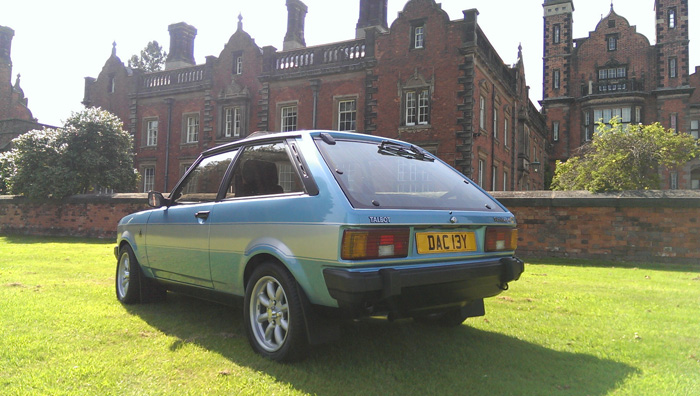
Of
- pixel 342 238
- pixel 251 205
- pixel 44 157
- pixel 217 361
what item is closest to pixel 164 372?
pixel 217 361

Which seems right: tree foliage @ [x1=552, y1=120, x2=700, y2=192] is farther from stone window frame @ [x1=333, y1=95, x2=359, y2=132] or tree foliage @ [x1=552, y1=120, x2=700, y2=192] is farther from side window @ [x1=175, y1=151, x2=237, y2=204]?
side window @ [x1=175, y1=151, x2=237, y2=204]

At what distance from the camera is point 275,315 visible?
340 centimetres

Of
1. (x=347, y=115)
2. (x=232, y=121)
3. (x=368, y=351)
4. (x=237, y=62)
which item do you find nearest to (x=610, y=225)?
(x=368, y=351)

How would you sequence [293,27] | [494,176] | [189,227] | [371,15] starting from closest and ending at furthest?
[189,227]
[494,176]
[371,15]
[293,27]

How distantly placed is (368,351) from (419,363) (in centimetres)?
45

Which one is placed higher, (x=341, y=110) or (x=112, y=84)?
(x=112, y=84)

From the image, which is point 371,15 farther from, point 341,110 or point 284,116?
point 284,116

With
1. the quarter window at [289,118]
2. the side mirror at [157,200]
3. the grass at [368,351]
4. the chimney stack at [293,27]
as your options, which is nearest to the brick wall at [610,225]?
the grass at [368,351]

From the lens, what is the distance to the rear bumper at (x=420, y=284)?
9.25 ft

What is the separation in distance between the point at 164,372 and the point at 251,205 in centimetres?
133

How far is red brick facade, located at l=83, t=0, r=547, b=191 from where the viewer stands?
20391 millimetres

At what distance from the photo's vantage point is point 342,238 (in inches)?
112

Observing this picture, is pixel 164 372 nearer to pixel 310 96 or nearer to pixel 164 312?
pixel 164 312

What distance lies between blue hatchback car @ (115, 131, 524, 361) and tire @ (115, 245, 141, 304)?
101cm
